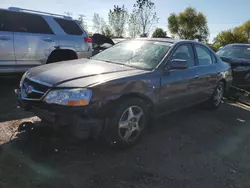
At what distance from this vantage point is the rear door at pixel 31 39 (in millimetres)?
5684

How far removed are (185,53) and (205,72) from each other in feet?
2.28

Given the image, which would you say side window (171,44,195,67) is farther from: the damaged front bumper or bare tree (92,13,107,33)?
bare tree (92,13,107,33)

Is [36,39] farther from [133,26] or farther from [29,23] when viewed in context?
[133,26]

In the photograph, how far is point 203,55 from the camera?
5039 mm

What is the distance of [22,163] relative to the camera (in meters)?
2.87

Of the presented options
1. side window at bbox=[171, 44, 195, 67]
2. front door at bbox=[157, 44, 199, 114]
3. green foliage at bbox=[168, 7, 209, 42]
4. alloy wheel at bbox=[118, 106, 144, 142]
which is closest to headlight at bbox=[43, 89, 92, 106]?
alloy wheel at bbox=[118, 106, 144, 142]

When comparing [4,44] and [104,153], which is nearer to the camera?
[104,153]

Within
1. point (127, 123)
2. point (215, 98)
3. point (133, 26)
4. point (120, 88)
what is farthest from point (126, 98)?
point (133, 26)

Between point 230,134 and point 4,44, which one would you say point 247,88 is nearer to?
point 230,134

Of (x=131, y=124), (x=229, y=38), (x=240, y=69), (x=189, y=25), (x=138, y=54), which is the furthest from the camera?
(x=189, y=25)

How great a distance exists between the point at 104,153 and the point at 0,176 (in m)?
1.24

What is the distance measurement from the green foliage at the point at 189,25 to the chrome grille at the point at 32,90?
126 ft

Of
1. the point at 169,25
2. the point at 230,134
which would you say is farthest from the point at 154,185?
the point at 169,25

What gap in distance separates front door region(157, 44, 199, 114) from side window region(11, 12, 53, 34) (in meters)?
3.58
